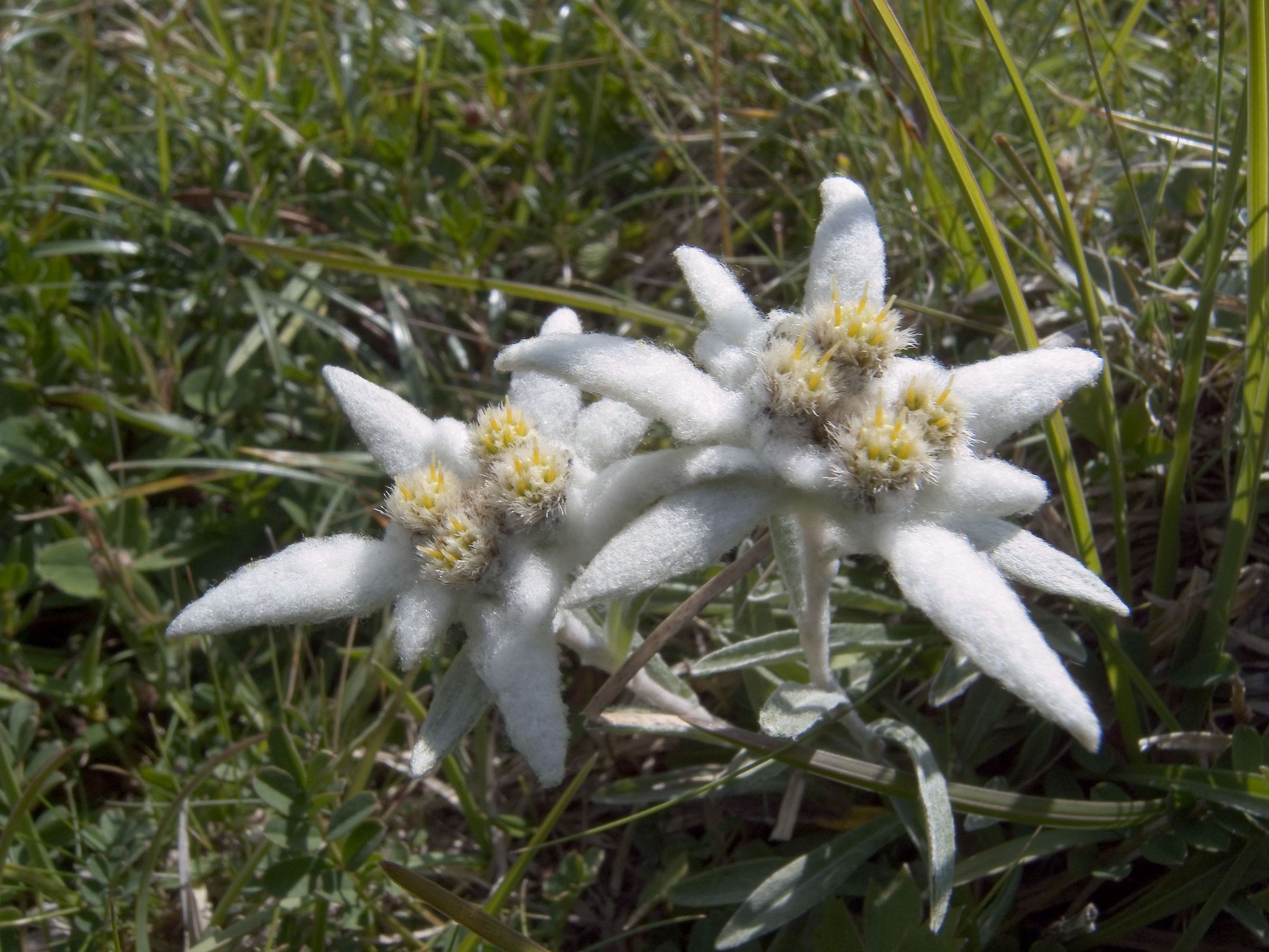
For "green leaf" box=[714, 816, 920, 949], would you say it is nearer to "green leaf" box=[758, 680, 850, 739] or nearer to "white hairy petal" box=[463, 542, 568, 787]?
"green leaf" box=[758, 680, 850, 739]

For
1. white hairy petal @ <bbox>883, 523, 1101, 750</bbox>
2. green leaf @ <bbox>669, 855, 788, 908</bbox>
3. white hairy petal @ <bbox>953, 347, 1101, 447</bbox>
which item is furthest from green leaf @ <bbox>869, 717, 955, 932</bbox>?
white hairy petal @ <bbox>953, 347, 1101, 447</bbox>

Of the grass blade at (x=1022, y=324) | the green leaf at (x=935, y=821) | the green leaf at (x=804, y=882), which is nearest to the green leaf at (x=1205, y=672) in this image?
the grass blade at (x=1022, y=324)

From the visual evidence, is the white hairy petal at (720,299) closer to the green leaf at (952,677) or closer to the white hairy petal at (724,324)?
the white hairy petal at (724,324)

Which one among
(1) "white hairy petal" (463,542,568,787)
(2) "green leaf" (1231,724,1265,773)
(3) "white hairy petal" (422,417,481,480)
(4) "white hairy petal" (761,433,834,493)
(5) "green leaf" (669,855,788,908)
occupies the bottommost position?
(5) "green leaf" (669,855,788,908)

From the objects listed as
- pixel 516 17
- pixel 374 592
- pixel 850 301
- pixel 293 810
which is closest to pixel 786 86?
pixel 516 17

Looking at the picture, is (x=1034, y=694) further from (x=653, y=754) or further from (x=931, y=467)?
(x=653, y=754)

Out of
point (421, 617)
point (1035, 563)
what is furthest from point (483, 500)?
point (1035, 563)
